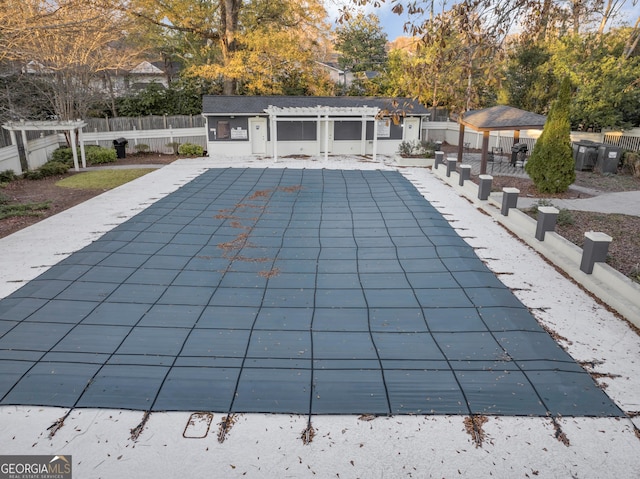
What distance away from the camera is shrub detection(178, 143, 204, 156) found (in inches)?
800

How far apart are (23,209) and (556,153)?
13851 mm

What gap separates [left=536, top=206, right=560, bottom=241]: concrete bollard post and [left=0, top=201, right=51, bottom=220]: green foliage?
1140cm

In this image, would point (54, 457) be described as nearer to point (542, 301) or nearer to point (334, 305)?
point (334, 305)

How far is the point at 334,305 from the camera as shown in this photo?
6012 mm

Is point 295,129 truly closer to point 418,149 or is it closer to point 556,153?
point 418,149

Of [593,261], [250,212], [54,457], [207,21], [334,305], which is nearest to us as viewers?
[54,457]

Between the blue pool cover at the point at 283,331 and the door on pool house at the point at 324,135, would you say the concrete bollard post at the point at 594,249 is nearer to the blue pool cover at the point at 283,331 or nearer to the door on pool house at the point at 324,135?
the blue pool cover at the point at 283,331

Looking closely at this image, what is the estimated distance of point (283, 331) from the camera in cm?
532

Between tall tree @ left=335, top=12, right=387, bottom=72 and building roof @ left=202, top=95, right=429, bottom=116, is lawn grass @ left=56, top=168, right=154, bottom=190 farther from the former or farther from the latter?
tall tree @ left=335, top=12, right=387, bottom=72

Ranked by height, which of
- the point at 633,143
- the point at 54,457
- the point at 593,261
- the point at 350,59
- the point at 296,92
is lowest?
the point at 54,457

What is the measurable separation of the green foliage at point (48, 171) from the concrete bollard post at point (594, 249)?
1647 cm

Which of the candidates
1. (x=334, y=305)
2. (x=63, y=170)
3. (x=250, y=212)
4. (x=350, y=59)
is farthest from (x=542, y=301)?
(x=350, y=59)

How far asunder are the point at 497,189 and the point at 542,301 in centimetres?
714

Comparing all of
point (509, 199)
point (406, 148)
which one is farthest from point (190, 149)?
point (509, 199)
